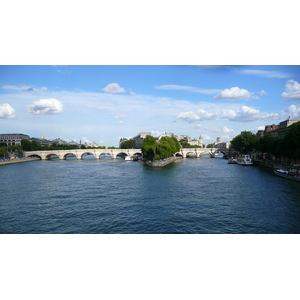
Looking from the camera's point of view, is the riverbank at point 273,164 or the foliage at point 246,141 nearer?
the riverbank at point 273,164

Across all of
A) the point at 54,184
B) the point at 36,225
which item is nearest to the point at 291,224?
the point at 36,225

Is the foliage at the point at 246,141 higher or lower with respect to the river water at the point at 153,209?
higher

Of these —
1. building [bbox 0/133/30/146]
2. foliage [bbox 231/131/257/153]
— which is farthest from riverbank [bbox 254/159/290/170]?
building [bbox 0/133/30/146]

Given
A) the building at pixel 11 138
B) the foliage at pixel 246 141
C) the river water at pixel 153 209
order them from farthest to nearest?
the building at pixel 11 138 < the foliage at pixel 246 141 < the river water at pixel 153 209

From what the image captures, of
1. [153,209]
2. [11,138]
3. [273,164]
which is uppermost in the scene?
[11,138]

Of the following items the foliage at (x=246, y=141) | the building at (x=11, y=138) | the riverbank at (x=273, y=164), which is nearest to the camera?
the riverbank at (x=273, y=164)

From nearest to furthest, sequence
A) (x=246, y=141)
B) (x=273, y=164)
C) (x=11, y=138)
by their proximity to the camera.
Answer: (x=273, y=164) < (x=246, y=141) < (x=11, y=138)

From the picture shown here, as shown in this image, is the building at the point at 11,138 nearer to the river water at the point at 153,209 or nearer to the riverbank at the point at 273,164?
the river water at the point at 153,209

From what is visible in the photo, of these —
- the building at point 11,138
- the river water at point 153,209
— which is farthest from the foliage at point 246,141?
the building at point 11,138

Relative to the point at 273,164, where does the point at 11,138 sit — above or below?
above

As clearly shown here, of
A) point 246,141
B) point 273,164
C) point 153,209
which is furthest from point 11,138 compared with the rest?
point 153,209

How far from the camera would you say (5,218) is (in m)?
13.4

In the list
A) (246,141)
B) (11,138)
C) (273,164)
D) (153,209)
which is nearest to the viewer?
(153,209)

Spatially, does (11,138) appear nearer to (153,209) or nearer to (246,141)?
(246,141)
